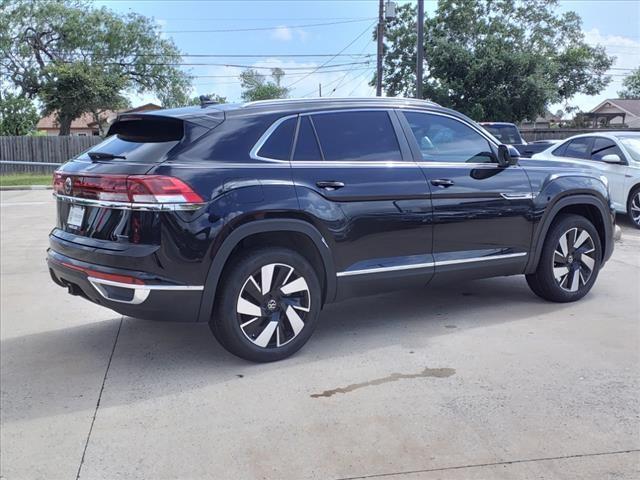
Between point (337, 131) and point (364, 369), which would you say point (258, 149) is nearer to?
point (337, 131)

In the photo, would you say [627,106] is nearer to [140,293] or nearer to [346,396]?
[346,396]

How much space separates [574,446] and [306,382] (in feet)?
5.48

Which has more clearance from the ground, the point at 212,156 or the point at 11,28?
the point at 11,28

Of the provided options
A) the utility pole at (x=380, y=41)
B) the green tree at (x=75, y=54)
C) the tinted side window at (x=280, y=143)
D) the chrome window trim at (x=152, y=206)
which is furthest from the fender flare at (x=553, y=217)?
the green tree at (x=75, y=54)

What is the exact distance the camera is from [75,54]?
3734cm

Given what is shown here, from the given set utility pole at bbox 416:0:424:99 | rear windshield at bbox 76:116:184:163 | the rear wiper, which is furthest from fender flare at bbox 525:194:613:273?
utility pole at bbox 416:0:424:99

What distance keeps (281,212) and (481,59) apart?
2869 centimetres

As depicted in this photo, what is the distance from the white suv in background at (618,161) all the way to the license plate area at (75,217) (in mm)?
7923

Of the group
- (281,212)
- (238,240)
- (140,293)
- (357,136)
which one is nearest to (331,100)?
(357,136)

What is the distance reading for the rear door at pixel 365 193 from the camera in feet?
14.3

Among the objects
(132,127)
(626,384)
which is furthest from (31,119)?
(626,384)

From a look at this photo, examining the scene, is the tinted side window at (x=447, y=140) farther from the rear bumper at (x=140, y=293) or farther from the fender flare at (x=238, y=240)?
the rear bumper at (x=140, y=293)

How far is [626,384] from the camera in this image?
3.95 meters

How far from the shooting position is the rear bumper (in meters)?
3.84
